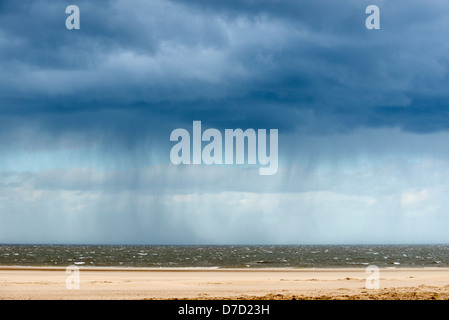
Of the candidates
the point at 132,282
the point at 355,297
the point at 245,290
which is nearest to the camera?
the point at 355,297

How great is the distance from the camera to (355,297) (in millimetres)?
24781
